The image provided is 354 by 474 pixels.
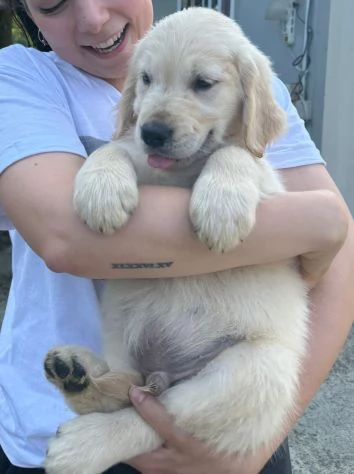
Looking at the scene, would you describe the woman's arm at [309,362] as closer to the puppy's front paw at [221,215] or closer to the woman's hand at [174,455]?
the woman's hand at [174,455]

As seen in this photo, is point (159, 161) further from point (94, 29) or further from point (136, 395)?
point (136, 395)

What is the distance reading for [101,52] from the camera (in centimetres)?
229

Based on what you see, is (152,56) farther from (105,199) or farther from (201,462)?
(201,462)

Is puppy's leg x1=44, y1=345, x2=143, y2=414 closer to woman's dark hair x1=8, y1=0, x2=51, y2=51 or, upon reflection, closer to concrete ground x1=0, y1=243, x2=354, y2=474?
woman's dark hair x1=8, y1=0, x2=51, y2=51

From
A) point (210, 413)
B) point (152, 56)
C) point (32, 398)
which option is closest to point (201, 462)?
point (210, 413)

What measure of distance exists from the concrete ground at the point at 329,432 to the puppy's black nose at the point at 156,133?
272cm

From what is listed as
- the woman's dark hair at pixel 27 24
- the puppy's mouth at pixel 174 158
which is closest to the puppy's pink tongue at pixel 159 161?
the puppy's mouth at pixel 174 158

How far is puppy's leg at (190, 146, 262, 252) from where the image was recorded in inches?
71.2

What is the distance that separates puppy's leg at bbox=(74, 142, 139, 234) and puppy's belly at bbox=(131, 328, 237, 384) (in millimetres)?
466

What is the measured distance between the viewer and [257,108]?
2.21 meters

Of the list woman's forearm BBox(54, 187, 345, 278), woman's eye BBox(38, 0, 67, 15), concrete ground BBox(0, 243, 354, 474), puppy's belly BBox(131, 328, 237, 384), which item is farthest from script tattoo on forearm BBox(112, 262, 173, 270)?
concrete ground BBox(0, 243, 354, 474)

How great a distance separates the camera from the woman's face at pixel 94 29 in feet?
7.19

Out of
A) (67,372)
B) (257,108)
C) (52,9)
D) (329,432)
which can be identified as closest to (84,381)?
(67,372)

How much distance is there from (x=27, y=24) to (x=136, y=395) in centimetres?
144
